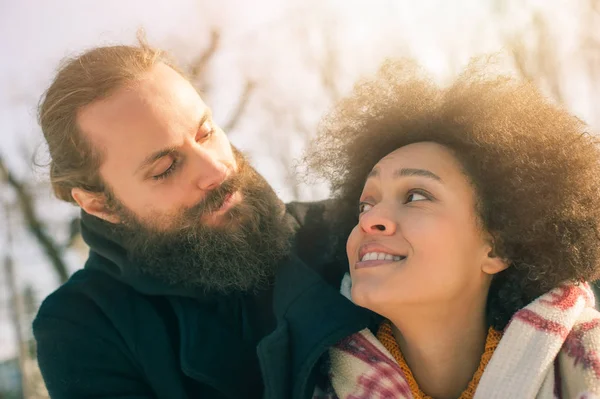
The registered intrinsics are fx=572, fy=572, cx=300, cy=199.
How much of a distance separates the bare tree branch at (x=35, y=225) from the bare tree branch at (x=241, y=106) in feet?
13.0

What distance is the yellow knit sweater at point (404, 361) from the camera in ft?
7.85

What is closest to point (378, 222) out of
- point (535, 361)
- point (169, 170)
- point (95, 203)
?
point (535, 361)

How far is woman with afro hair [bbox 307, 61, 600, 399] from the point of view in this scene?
226cm

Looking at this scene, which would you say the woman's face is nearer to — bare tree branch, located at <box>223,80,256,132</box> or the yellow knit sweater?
the yellow knit sweater

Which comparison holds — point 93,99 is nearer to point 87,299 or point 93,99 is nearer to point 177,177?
point 177,177

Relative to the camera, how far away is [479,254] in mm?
2459

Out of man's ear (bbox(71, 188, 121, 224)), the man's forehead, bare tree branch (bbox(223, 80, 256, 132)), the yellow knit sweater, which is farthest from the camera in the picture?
bare tree branch (bbox(223, 80, 256, 132))

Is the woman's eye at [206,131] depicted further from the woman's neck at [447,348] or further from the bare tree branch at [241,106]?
the bare tree branch at [241,106]

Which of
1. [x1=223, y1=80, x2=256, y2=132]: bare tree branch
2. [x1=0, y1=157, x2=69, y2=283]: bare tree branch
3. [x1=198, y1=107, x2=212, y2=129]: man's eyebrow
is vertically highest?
[x1=198, y1=107, x2=212, y2=129]: man's eyebrow

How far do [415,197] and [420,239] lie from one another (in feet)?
0.76

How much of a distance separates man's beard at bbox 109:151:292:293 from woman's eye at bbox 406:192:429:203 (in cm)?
89

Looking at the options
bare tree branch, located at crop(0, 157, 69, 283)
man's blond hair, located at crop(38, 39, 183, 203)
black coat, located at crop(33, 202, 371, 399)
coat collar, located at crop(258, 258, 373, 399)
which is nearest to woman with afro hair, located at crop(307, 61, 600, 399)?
coat collar, located at crop(258, 258, 373, 399)

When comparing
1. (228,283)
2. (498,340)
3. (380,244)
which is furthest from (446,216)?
(228,283)

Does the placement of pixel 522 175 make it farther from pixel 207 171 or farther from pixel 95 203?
pixel 95 203
